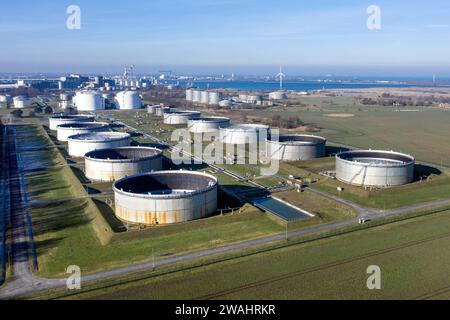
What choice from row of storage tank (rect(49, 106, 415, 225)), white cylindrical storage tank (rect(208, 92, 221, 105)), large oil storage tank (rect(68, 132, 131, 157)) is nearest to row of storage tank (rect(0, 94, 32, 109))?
white cylindrical storage tank (rect(208, 92, 221, 105))

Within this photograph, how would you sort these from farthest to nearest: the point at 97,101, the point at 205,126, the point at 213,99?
the point at 213,99
the point at 97,101
the point at 205,126

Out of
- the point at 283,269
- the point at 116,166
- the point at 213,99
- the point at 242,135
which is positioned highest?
the point at 213,99

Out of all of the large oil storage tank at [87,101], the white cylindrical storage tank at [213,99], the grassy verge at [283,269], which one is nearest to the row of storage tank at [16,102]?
the large oil storage tank at [87,101]

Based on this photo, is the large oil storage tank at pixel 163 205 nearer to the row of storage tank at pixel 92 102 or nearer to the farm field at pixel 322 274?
the farm field at pixel 322 274

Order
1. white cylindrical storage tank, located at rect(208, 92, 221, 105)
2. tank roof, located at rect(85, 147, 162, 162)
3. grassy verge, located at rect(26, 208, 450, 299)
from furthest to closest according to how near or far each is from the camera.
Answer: white cylindrical storage tank, located at rect(208, 92, 221, 105)
tank roof, located at rect(85, 147, 162, 162)
grassy verge, located at rect(26, 208, 450, 299)

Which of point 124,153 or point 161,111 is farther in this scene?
point 161,111

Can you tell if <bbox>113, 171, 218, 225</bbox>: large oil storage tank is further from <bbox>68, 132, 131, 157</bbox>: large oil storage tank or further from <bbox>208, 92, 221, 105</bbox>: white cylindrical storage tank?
<bbox>208, 92, 221, 105</bbox>: white cylindrical storage tank

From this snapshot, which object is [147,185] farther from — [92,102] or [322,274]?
[92,102]

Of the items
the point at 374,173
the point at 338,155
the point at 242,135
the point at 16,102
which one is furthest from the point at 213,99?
the point at 374,173

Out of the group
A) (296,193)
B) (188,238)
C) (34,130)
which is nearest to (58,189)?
(188,238)
